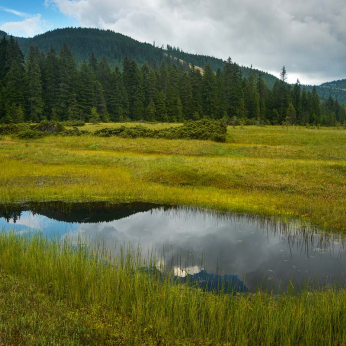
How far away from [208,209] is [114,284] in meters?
9.21

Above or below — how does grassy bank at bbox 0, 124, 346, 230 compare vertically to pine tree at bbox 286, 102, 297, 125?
below

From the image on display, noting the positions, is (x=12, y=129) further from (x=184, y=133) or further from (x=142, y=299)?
(x=142, y=299)

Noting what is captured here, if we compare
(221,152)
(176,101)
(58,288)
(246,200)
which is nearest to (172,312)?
(58,288)

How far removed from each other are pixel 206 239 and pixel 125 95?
81.7m

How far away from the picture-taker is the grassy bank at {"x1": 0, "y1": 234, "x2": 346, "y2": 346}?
512cm

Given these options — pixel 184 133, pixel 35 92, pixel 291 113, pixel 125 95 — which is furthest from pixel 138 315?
pixel 291 113

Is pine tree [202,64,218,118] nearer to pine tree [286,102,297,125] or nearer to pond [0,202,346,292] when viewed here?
pine tree [286,102,297,125]

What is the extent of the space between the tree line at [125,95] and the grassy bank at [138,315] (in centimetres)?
6564

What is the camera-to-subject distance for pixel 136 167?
24938 mm

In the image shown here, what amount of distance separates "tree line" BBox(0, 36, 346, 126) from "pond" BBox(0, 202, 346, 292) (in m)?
57.7

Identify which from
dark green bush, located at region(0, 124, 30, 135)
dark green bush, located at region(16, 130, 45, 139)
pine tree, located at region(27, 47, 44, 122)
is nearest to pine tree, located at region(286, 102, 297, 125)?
pine tree, located at region(27, 47, 44, 122)

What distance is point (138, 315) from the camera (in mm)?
5602

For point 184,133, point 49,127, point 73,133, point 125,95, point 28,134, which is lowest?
point 28,134

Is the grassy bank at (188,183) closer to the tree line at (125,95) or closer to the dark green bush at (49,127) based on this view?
the dark green bush at (49,127)
